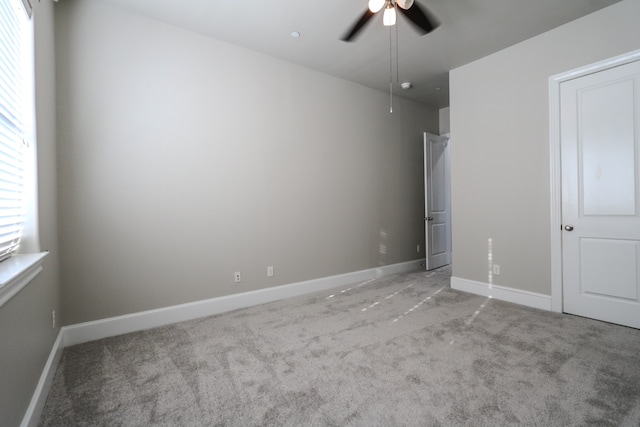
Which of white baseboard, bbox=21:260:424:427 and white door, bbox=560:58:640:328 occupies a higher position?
white door, bbox=560:58:640:328

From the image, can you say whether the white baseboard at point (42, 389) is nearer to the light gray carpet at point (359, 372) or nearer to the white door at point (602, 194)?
the light gray carpet at point (359, 372)

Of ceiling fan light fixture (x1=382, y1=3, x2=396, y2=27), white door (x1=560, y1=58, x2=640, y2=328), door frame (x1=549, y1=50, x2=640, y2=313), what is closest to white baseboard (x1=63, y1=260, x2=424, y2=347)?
door frame (x1=549, y1=50, x2=640, y2=313)

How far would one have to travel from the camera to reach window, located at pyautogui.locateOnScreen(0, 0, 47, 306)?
4.73 ft

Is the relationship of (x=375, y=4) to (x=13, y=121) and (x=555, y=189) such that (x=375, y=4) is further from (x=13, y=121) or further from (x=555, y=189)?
Result: (x=555, y=189)

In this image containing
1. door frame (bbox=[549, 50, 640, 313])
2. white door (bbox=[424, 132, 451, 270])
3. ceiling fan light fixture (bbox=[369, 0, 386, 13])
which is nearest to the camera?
ceiling fan light fixture (bbox=[369, 0, 386, 13])

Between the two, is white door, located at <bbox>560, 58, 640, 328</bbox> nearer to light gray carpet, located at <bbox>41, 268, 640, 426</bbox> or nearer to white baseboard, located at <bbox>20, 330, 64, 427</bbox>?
light gray carpet, located at <bbox>41, 268, 640, 426</bbox>

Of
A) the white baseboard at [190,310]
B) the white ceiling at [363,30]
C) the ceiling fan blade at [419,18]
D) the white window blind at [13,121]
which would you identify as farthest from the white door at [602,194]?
the white window blind at [13,121]

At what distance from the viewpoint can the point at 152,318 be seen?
109 inches

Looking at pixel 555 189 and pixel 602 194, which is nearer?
pixel 602 194

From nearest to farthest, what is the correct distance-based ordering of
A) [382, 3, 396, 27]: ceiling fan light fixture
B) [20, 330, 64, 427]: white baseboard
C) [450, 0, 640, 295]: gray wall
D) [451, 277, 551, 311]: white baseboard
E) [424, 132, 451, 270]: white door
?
[20, 330, 64, 427]: white baseboard → [382, 3, 396, 27]: ceiling fan light fixture → [450, 0, 640, 295]: gray wall → [451, 277, 551, 311]: white baseboard → [424, 132, 451, 270]: white door

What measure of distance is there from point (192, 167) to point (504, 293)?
12.4 feet

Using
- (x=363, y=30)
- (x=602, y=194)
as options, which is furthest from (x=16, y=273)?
(x=602, y=194)

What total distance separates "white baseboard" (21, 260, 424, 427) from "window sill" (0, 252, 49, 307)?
63 cm

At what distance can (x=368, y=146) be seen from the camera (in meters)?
4.47
